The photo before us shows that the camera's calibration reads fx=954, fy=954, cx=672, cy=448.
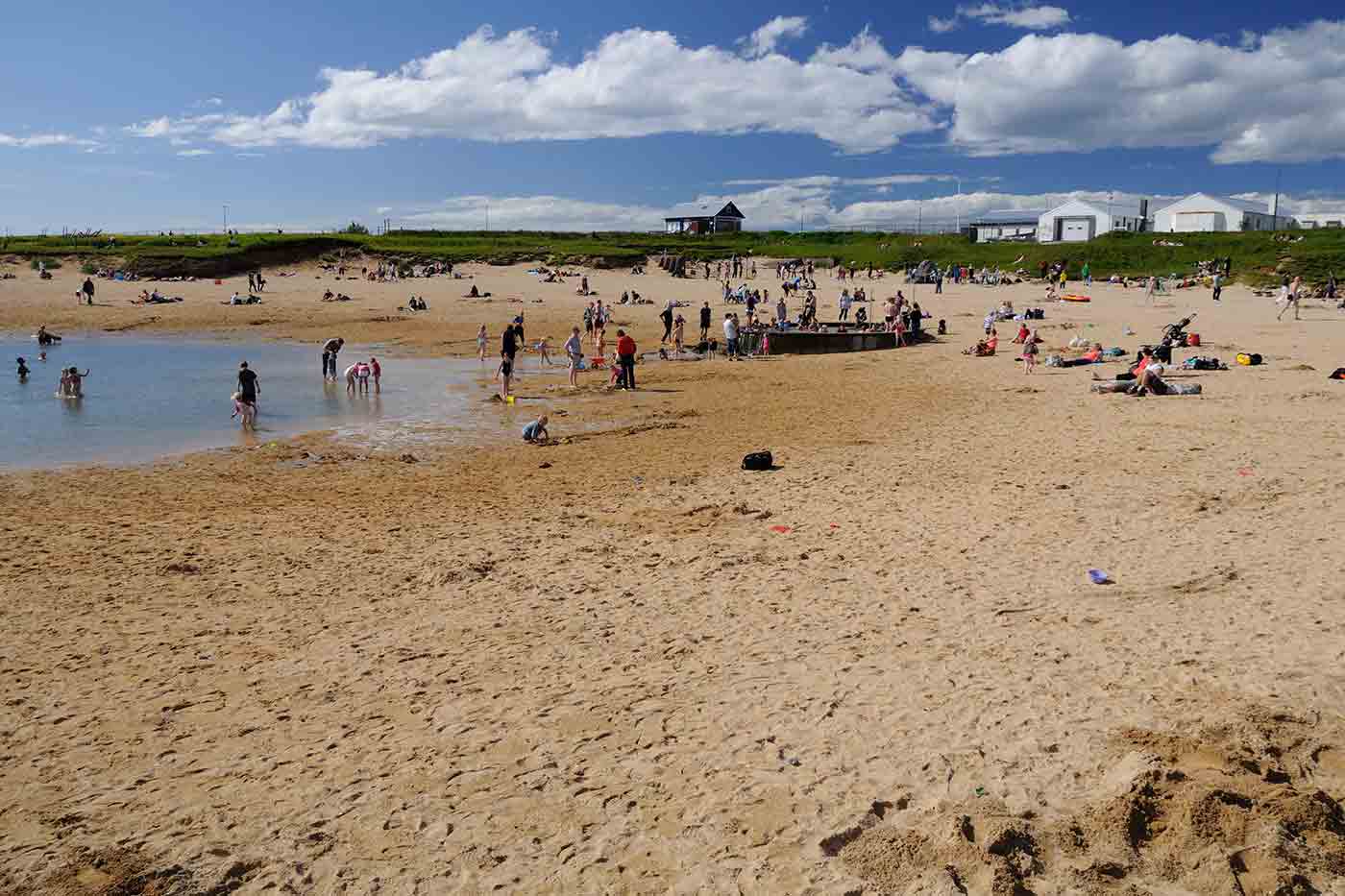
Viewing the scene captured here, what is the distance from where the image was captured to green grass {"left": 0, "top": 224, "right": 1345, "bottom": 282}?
2147 inches

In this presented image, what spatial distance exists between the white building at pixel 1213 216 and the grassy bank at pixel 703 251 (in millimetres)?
9106

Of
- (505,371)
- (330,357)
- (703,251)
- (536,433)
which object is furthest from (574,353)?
(703,251)

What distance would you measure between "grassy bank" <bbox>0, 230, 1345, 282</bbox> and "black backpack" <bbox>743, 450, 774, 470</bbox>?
42130 millimetres

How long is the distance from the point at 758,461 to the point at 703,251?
60.6 meters

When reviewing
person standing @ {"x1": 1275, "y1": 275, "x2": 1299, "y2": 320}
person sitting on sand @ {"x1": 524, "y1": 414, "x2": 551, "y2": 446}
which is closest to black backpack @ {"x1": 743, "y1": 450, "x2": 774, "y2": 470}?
person sitting on sand @ {"x1": 524, "y1": 414, "x2": 551, "y2": 446}

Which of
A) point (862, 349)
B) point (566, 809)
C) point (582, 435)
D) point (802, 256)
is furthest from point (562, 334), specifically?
point (802, 256)

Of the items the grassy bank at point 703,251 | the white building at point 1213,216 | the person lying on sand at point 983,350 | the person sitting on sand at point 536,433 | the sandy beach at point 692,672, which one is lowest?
the sandy beach at point 692,672

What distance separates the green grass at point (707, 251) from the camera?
54.5 m

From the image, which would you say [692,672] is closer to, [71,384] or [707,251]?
[71,384]

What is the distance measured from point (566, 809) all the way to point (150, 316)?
4164cm

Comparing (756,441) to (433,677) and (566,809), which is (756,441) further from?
(566,809)

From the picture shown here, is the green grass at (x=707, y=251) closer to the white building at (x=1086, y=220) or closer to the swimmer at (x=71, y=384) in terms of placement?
the white building at (x=1086, y=220)

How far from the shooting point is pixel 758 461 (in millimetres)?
13258

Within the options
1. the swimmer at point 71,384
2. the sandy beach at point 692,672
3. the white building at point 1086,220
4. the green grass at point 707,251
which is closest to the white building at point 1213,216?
the white building at point 1086,220
